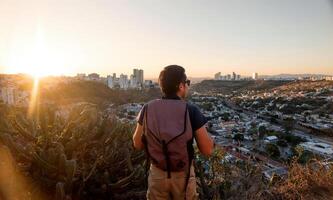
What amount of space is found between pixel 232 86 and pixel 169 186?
9932 cm

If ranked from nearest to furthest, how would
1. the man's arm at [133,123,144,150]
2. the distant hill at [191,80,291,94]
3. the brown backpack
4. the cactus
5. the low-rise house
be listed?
the brown backpack, the man's arm at [133,123,144,150], the cactus, the low-rise house, the distant hill at [191,80,291,94]

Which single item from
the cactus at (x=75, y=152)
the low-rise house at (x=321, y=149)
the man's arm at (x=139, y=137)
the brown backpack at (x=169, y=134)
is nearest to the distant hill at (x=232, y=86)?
the low-rise house at (x=321, y=149)

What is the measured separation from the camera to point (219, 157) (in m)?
4.32

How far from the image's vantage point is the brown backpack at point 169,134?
6.79ft

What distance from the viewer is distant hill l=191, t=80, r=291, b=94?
91250 mm

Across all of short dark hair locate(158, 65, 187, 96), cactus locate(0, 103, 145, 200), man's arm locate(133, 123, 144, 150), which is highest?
short dark hair locate(158, 65, 187, 96)

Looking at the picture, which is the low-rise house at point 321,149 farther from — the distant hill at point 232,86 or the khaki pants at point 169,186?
the distant hill at point 232,86

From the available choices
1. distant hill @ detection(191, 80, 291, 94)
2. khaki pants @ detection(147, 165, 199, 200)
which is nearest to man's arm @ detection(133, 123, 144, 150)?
khaki pants @ detection(147, 165, 199, 200)

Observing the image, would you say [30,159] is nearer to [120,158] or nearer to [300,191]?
[120,158]

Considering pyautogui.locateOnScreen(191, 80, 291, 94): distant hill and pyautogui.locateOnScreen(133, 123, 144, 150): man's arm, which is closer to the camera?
pyautogui.locateOnScreen(133, 123, 144, 150): man's arm

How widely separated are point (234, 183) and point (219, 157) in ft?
1.90

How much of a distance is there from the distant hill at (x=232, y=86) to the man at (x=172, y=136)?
8856 centimetres

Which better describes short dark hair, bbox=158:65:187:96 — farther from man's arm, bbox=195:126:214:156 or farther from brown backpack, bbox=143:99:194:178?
man's arm, bbox=195:126:214:156

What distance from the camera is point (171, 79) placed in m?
2.16
